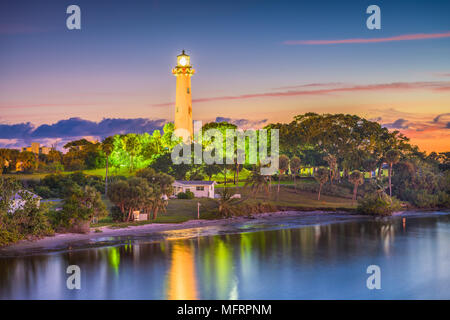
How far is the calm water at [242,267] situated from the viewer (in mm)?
31156

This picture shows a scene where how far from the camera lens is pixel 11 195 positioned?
127ft

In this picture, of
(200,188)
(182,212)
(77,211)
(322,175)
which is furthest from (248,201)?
(77,211)

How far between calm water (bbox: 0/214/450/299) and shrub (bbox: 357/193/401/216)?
1399 cm

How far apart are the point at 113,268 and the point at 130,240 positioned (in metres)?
8.09

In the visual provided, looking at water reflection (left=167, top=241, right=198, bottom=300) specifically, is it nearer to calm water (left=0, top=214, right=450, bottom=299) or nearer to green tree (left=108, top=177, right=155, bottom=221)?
calm water (left=0, top=214, right=450, bottom=299)

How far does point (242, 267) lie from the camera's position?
1474 inches

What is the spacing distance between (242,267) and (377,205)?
112 feet

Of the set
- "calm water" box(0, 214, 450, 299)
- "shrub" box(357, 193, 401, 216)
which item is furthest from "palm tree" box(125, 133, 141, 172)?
"calm water" box(0, 214, 450, 299)

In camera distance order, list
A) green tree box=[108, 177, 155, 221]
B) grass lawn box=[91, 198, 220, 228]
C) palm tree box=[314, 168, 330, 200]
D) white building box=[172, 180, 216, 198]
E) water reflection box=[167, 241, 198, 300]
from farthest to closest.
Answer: palm tree box=[314, 168, 330, 200] < white building box=[172, 180, 216, 198] < grass lawn box=[91, 198, 220, 228] < green tree box=[108, 177, 155, 221] < water reflection box=[167, 241, 198, 300]

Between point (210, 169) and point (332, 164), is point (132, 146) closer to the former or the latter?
point (210, 169)

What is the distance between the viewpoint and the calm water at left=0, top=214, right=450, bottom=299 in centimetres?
3116

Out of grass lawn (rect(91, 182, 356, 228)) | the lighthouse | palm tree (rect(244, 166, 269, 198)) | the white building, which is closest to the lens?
grass lawn (rect(91, 182, 356, 228))

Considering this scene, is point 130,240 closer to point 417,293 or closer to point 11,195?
point 11,195
